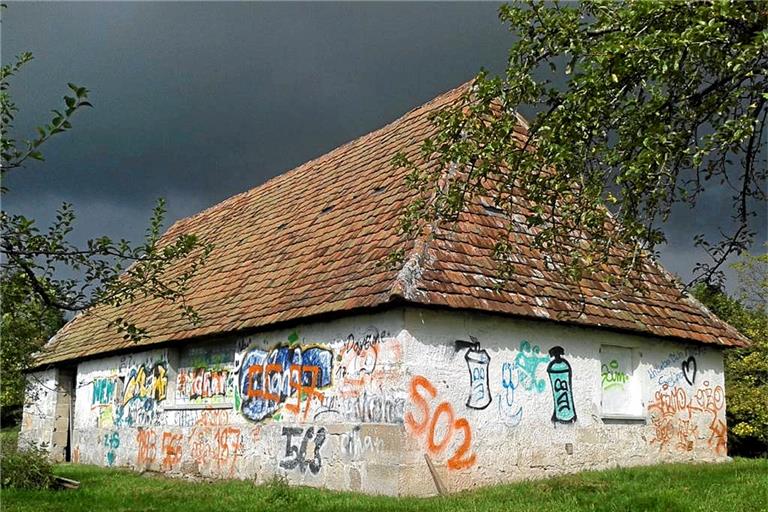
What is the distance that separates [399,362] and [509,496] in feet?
7.03

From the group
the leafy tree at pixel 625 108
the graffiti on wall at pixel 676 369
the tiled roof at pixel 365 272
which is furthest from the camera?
the graffiti on wall at pixel 676 369

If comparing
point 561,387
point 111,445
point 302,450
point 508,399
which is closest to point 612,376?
point 561,387

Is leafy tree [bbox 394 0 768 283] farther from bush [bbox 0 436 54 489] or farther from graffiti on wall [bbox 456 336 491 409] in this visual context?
bush [bbox 0 436 54 489]

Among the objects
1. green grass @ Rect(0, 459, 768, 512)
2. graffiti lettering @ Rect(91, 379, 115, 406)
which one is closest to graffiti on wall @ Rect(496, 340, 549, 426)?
green grass @ Rect(0, 459, 768, 512)

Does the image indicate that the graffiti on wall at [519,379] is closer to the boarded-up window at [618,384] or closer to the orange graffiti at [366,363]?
the boarded-up window at [618,384]

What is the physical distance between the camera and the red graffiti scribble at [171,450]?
14.6 m

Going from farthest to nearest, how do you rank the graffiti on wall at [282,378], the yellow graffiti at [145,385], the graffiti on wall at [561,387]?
Result: the yellow graffiti at [145,385], the graffiti on wall at [561,387], the graffiti on wall at [282,378]

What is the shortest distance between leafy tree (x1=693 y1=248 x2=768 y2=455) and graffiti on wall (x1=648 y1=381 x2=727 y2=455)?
13.6m

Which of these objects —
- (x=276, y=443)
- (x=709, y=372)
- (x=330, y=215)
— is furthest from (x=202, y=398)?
(x=709, y=372)

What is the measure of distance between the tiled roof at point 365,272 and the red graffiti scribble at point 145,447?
200 cm

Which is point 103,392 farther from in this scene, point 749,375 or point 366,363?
point 749,375

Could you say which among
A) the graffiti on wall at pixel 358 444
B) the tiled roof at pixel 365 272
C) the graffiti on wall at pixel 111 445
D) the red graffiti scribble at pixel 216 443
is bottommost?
the graffiti on wall at pixel 111 445

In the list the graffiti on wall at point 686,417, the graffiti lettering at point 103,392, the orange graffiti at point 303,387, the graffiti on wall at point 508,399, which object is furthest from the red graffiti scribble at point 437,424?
the graffiti lettering at point 103,392

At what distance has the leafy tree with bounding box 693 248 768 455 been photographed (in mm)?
27500
